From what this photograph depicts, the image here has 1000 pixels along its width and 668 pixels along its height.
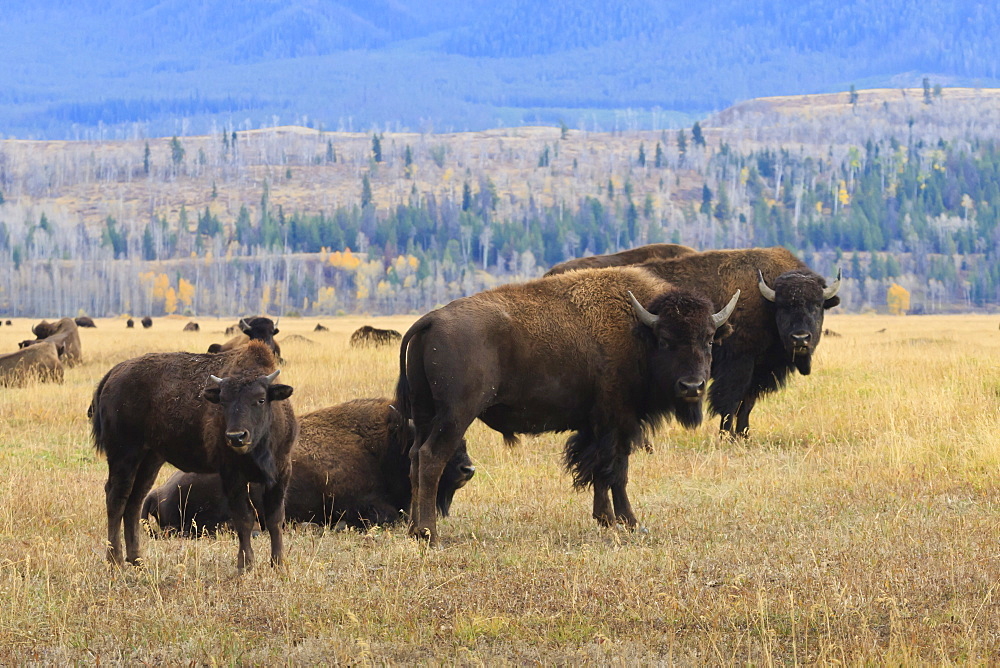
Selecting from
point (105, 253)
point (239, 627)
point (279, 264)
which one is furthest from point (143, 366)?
point (105, 253)

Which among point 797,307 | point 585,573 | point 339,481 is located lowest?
point 339,481

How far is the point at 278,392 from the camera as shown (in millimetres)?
7719

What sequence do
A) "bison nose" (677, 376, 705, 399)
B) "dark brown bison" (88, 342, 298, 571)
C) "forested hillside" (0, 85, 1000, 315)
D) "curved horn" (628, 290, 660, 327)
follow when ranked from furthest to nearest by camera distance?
"forested hillside" (0, 85, 1000, 315) → "curved horn" (628, 290, 660, 327) → "bison nose" (677, 376, 705, 399) → "dark brown bison" (88, 342, 298, 571)

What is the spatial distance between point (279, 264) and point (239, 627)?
136 metres

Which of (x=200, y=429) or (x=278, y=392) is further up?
(x=278, y=392)

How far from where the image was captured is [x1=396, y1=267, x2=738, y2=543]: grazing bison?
894 centimetres

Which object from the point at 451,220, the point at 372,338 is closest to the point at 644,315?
the point at 372,338

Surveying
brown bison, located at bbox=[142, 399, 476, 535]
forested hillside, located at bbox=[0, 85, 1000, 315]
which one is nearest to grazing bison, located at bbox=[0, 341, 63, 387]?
brown bison, located at bbox=[142, 399, 476, 535]

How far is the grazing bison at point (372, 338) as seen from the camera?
29484 mm

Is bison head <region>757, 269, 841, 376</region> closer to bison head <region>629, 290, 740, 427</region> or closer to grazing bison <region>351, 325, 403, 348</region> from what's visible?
bison head <region>629, 290, 740, 427</region>

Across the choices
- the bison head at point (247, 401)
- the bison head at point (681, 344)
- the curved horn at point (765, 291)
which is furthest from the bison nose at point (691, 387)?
the curved horn at point (765, 291)

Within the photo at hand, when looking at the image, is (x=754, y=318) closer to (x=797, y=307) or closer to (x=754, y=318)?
(x=754, y=318)

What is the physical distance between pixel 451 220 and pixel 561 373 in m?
144

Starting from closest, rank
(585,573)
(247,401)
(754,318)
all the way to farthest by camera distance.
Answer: (585,573) < (247,401) < (754,318)
